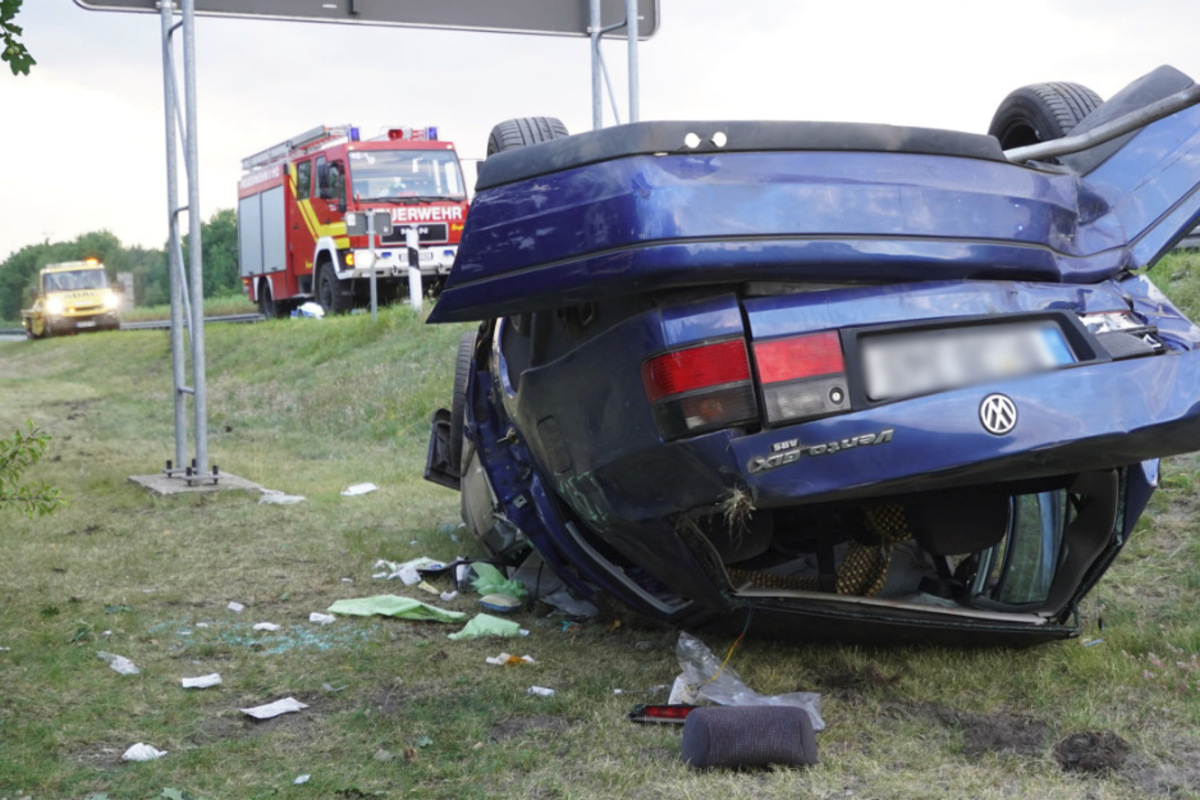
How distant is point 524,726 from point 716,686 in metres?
0.56

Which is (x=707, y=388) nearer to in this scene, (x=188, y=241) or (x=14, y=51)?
(x=14, y=51)

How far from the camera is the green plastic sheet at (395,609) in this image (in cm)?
482

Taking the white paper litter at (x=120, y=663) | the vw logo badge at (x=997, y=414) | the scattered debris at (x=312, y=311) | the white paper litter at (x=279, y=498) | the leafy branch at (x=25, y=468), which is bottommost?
the white paper litter at (x=279, y=498)

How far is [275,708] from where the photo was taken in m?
3.70

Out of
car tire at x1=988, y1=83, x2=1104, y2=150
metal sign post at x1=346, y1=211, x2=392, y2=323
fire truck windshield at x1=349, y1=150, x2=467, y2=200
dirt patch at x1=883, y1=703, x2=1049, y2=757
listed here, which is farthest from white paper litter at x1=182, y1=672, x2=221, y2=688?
fire truck windshield at x1=349, y1=150, x2=467, y2=200

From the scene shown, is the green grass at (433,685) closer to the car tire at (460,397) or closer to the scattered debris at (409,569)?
the scattered debris at (409,569)

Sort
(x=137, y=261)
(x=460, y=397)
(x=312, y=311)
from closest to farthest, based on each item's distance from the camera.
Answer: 1. (x=460, y=397)
2. (x=312, y=311)
3. (x=137, y=261)

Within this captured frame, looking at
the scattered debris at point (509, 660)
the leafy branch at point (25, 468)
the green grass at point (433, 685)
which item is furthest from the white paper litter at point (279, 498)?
the scattered debris at point (509, 660)

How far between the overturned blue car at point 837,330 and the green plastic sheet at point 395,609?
1394 millimetres

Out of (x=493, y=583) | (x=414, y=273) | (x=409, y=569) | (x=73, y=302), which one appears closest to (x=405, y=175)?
(x=414, y=273)

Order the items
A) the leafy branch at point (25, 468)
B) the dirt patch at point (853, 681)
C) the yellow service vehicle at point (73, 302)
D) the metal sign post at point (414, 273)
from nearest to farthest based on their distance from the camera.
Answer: the dirt patch at point (853, 681), the leafy branch at point (25, 468), the metal sign post at point (414, 273), the yellow service vehicle at point (73, 302)

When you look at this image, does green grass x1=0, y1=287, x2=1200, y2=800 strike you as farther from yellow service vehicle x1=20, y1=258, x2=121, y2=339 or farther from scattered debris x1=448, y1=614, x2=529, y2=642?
yellow service vehicle x1=20, y1=258, x2=121, y2=339

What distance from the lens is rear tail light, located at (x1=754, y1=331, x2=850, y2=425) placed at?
2924 millimetres

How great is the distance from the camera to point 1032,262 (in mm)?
3234
